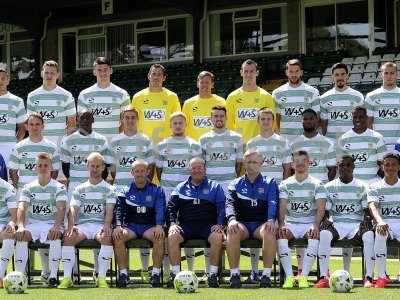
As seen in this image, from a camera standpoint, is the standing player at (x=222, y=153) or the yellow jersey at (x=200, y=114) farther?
the yellow jersey at (x=200, y=114)

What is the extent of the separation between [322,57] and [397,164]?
13.2 metres

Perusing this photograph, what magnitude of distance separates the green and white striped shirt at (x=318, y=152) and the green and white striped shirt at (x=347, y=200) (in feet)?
1.81

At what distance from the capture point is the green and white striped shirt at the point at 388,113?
1040 centimetres

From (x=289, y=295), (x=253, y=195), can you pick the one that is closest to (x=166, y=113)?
(x=253, y=195)

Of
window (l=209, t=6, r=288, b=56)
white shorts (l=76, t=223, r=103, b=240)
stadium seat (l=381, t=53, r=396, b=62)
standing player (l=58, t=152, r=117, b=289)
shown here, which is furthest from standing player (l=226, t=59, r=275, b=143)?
window (l=209, t=6, r=288, b=56)

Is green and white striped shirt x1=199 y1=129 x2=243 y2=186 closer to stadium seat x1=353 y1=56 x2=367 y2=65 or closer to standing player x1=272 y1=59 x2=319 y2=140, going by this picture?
standing player x1=272 y1=59 x2=319 y2=140

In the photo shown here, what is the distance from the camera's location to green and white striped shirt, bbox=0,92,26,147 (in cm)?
1077

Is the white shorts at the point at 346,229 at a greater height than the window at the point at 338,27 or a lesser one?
lesser

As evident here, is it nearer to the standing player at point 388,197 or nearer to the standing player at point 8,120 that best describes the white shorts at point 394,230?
the standing player at point 388,197

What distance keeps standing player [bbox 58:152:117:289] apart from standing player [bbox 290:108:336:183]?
2240mm

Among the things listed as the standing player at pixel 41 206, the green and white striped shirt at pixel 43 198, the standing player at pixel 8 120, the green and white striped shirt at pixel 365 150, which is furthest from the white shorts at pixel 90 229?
the green and white striped shirt at pixel 365 150

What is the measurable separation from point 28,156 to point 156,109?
5.54 feet

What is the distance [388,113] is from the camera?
1041 centimetres

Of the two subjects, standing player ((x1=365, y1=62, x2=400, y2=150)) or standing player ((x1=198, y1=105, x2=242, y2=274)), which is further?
standing player ((x1=365, y1=62, x2=400, y2=150))
